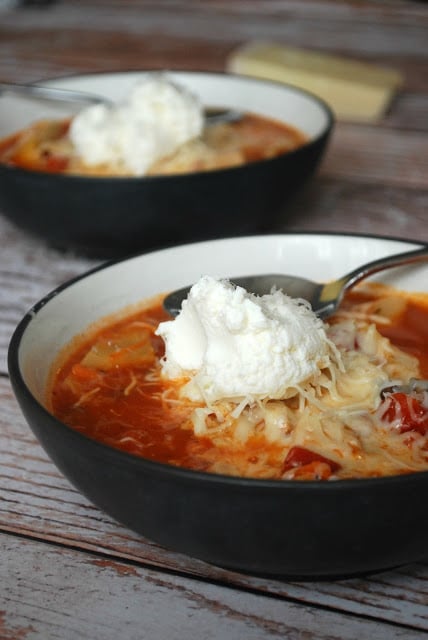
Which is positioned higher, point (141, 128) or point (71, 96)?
point (141, 128)

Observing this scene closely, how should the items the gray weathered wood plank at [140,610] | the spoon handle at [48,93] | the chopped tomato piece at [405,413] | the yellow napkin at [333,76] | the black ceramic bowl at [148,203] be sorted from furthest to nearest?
the yellow napkin at [333,76]
the spoon handle at [48,93]
the black ceramic bowl at [148,203]
the chopped tomato piece at [405,413]
the gray weathered wood plank at [140,610]

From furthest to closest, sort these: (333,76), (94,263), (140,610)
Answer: (333,76)
(94,263)
(140,610)

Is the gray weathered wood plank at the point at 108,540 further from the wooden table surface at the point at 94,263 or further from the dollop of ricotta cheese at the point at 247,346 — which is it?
the dollop of ricotta cheese at the point at 247,346

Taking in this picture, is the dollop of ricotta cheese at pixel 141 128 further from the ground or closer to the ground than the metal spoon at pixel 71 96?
further from the ground

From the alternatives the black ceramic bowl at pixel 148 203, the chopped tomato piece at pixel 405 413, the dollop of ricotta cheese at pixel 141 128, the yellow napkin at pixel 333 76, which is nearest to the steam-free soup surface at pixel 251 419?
the chopped tomato piece at pixel 405 413

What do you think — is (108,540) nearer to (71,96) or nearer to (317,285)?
(317,285)

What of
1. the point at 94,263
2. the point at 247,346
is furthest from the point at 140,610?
the point at 94,263
